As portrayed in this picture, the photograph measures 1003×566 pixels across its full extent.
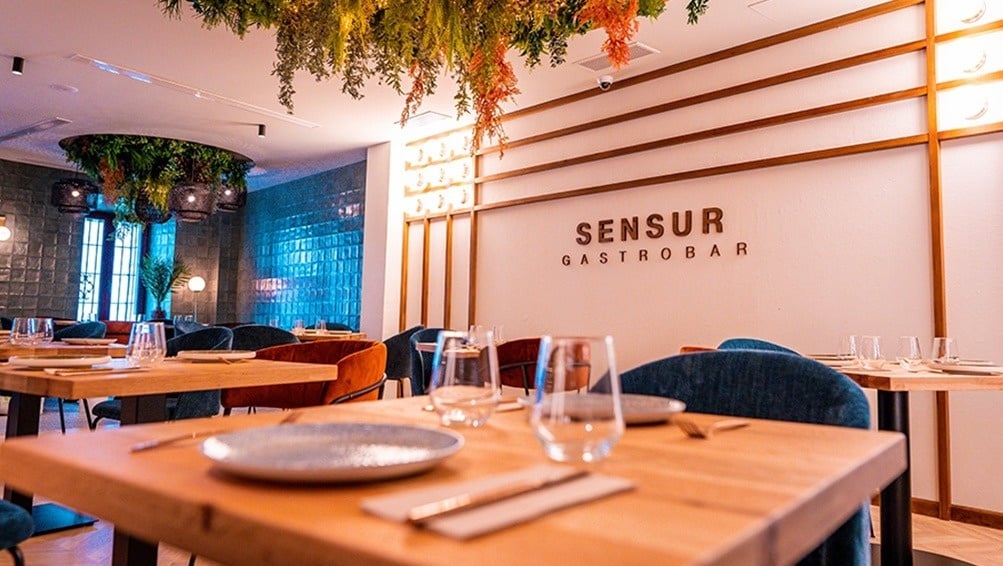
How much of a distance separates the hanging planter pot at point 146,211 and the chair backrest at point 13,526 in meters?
7.47

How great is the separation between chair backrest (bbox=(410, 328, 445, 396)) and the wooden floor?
4.67 ft

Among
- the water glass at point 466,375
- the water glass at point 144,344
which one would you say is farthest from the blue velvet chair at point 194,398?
the water glass at point 466,375

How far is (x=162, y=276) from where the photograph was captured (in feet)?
32.4

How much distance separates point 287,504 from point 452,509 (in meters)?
0.15

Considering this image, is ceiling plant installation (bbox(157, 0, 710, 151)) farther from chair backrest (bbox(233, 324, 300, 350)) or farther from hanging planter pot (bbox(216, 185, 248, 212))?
hanging planter pot (bbox(216, 185, 248, 212))

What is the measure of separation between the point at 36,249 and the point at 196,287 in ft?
6.73

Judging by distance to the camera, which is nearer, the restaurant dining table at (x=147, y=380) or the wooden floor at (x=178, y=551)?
the restaurant dining table at (x=147, y=380)

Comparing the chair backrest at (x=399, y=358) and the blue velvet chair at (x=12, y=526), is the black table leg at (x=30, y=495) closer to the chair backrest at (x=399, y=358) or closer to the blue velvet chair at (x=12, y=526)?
the blue velvet chair at (x=12, y=526)

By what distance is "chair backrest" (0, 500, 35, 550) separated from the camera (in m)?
1.45

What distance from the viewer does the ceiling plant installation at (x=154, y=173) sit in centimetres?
791

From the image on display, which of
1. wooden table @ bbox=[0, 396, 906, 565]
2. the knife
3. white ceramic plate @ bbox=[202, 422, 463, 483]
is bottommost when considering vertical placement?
wooden table @ bbox=[0, 396, 906, 565]

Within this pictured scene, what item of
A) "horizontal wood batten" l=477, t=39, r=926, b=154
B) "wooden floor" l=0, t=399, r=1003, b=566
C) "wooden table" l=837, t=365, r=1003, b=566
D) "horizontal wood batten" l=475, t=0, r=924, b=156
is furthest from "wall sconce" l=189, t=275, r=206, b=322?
"wooden table" l=837, t=365, r=1003, b=566

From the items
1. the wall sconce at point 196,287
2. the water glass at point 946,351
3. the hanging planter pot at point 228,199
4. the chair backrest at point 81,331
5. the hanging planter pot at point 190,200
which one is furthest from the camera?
the wall sconce at point 196,287

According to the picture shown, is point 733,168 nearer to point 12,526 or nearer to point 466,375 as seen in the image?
point 466,375
